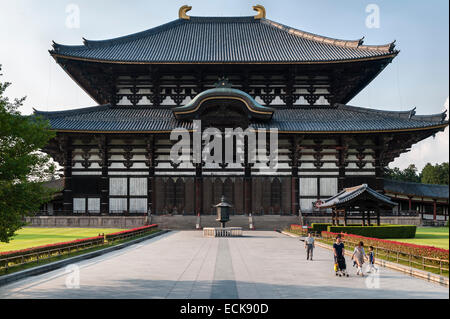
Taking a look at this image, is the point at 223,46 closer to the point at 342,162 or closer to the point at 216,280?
the point at 342,162

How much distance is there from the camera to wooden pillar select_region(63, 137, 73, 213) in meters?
42.2

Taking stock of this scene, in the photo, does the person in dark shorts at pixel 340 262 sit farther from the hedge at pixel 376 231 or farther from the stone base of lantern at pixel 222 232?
the stone base of lantern at pixel 222 232

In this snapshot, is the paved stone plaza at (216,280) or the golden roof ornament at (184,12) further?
the golden roof ornament at (184,12)

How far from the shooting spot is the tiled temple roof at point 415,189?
50.6m

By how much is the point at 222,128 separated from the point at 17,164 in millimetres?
30961

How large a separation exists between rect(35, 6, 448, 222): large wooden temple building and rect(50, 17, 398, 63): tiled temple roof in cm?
32

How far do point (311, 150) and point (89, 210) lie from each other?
23202mm

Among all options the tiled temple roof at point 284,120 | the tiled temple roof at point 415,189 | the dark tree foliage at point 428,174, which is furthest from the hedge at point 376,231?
the dark tree foliage at point 428,174

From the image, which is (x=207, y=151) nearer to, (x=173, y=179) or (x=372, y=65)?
(x=173, y=179)

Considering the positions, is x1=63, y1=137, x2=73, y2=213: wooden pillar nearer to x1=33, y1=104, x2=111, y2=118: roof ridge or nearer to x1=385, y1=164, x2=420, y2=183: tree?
x1=33, y1=104, x2=111, y2=118: roof ridge

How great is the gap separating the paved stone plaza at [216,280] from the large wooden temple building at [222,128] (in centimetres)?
2237

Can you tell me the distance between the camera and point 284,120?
43.8 m

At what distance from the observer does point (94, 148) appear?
43312mm
